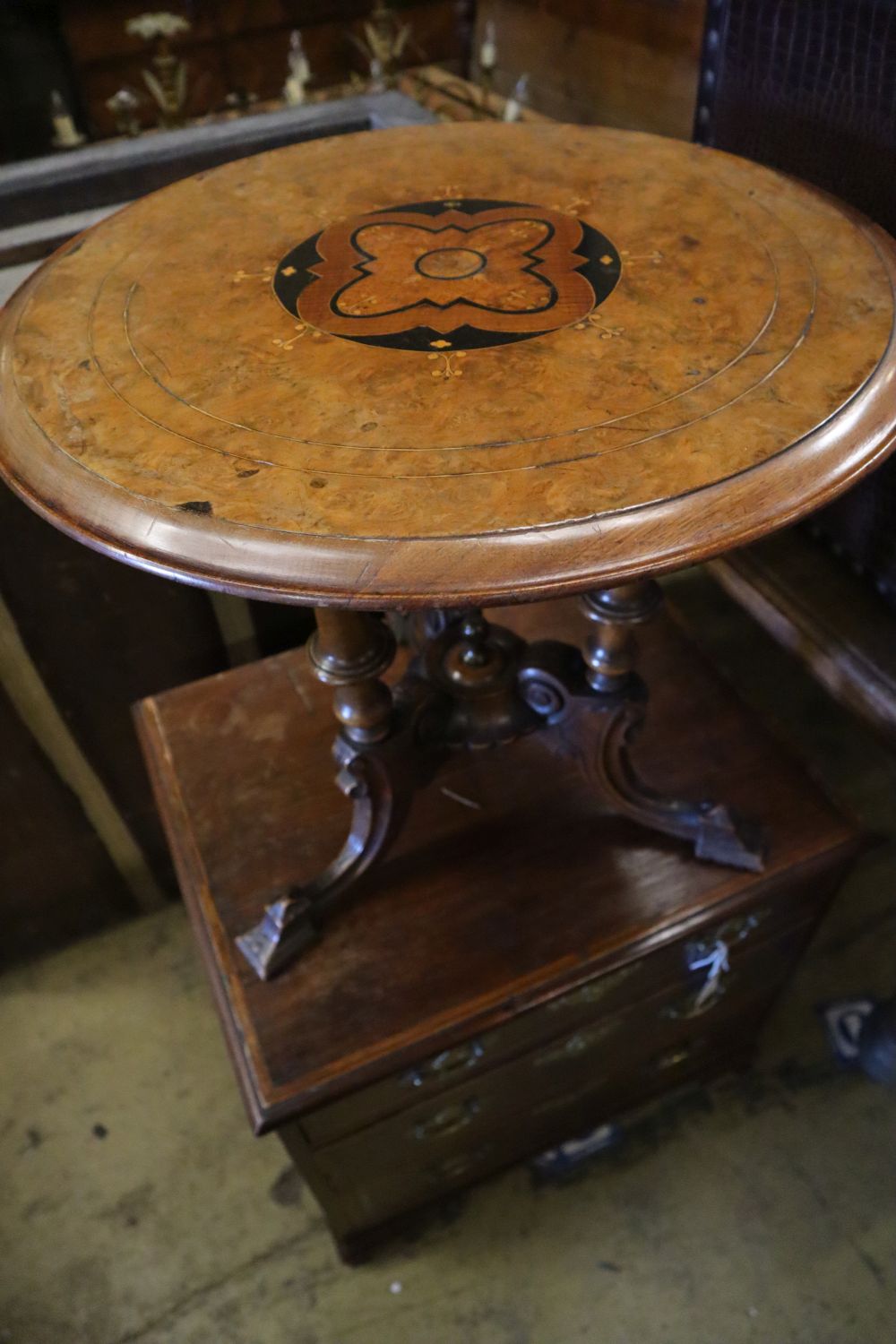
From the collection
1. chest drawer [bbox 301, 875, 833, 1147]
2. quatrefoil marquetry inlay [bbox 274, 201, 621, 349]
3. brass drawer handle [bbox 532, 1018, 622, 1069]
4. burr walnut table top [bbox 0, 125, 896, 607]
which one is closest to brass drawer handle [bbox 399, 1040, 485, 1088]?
chest drawer [bbox 301, 875, 833, 1147]

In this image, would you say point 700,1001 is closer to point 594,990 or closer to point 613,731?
point 594,990

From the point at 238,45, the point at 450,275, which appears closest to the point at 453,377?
the point at 450,275

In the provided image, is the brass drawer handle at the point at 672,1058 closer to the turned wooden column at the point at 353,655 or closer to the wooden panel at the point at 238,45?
the turned wooden column at the point at 353,655

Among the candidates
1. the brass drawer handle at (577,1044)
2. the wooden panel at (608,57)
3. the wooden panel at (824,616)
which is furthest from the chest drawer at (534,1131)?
the wooden panel at (608,57)

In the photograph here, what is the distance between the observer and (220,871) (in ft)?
3.62

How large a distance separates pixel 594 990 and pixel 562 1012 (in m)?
0.05

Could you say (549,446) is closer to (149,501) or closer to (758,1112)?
(149,501)

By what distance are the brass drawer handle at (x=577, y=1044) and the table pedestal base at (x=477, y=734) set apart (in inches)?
10.1

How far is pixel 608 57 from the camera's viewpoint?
8.11ft

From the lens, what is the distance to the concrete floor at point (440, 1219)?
1.24 meters

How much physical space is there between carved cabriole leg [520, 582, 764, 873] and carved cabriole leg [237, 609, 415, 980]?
192 millimetres

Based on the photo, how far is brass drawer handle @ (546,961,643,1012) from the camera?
3.33 ft

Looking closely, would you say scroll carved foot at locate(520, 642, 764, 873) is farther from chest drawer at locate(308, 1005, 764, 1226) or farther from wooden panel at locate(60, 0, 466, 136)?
wooden panel at locate(60, 0, 466, 136)

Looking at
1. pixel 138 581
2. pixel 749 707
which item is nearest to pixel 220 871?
pixel 138 581
